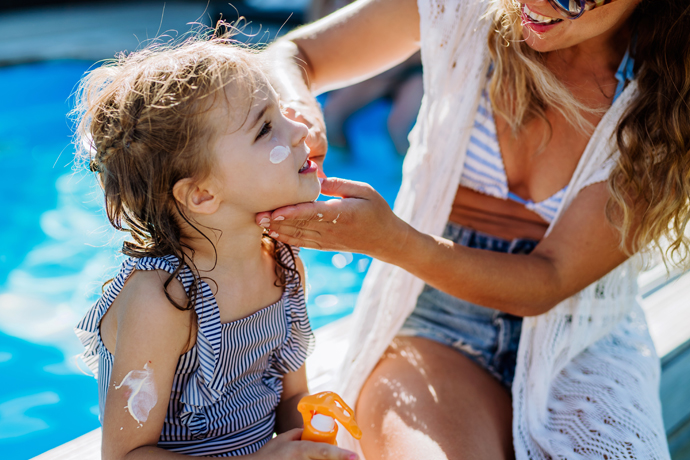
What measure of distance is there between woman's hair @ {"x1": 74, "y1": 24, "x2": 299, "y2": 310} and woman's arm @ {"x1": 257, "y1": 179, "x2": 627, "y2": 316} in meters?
0.21

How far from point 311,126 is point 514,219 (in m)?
0.70

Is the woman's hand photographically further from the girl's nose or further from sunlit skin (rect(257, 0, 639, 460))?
the girl's nose

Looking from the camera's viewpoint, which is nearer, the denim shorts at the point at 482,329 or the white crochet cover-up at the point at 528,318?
the white crochet cover-up at the point at 528,318

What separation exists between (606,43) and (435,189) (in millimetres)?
620

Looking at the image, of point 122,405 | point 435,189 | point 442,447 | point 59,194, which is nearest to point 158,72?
point 122,405

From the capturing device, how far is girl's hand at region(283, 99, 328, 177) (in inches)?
52.6

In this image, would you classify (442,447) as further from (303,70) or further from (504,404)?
(303,70)

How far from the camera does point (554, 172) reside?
1609 millimetres

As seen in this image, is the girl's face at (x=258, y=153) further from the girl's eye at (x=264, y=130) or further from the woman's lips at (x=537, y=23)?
the woman's lips at (x=537, y=23)

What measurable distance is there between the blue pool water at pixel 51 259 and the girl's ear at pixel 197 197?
0.28 m

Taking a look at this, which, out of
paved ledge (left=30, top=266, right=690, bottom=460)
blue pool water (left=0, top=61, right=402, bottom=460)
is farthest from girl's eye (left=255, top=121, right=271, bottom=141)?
paved ledge (left=30, top=266, right=690, bottom=460)

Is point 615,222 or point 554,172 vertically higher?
point 554,172

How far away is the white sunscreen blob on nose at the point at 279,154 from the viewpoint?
3.65 feet

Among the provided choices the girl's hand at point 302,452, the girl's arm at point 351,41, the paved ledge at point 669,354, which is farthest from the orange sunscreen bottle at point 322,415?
the girl's arm at point 351,41
